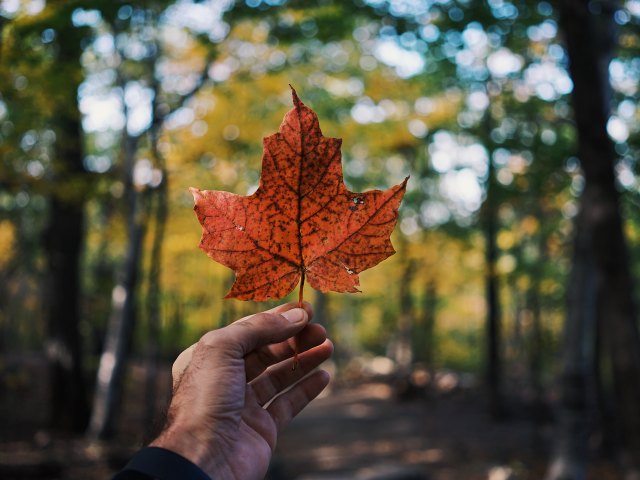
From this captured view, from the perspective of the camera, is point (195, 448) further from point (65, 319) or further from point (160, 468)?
point (65, 319)

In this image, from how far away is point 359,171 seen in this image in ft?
53.7

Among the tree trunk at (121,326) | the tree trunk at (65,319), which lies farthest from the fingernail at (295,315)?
the tree trunk at (65,319)

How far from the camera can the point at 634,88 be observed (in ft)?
29.0

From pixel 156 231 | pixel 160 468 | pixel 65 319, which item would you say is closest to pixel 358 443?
pixel 156 231

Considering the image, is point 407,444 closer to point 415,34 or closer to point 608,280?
point 608,280

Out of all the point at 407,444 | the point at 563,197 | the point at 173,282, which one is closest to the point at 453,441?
the point at 407,444

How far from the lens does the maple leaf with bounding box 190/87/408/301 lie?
1166mm

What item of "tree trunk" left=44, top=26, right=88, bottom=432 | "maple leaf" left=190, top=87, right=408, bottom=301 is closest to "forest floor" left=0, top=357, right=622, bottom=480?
"tree trunk" left=44, top=26, right=88, bottom=432

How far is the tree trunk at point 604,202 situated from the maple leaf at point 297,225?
4.85 m

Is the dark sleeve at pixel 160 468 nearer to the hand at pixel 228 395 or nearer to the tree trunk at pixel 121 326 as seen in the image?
the hand at pixel 228 395

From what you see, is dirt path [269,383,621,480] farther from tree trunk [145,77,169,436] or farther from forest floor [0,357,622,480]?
tree trunk [145,77,169,436]

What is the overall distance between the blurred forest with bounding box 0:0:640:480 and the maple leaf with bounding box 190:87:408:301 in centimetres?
53

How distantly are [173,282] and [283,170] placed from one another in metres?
17.7

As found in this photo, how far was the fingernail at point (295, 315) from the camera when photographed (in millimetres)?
1310
